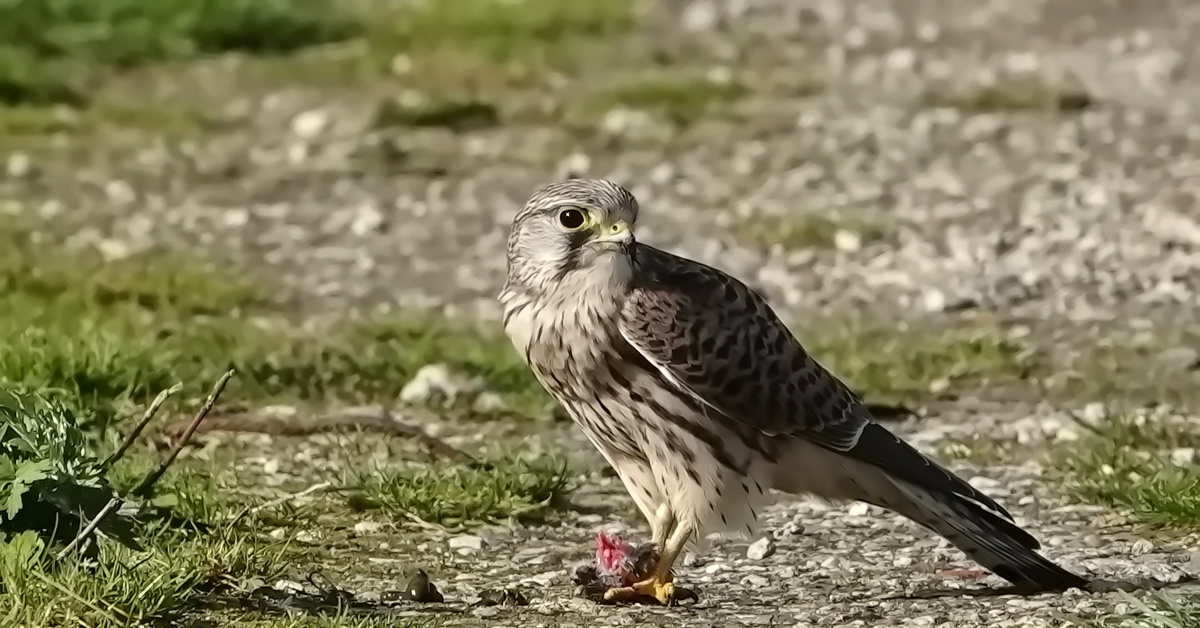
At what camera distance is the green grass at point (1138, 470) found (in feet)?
15.4

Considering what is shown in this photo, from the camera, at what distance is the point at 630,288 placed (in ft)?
13.9

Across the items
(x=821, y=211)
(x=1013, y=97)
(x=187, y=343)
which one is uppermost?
(x=1013, y=97)

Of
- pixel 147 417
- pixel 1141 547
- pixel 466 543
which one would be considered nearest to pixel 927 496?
pixel 1141 547

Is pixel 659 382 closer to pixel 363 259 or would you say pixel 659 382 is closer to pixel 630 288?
pixel 630 288

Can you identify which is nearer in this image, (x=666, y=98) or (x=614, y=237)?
(x=614, y=237)

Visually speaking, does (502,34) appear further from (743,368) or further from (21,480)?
(21,480)

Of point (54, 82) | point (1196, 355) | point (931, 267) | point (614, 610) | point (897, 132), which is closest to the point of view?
point (614, 610)

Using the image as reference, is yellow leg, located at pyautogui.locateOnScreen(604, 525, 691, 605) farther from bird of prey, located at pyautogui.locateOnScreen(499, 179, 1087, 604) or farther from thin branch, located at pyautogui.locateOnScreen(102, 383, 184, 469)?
thin branch, located at pyautogui.locateOnScreen(102, 383, 184, 469)

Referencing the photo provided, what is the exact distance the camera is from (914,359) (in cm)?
642

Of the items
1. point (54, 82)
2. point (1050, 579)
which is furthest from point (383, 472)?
point (54, 82)

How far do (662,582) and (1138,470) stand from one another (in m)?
1.59

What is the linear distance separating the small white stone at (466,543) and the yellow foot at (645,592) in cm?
53

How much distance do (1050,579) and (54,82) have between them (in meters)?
8.56

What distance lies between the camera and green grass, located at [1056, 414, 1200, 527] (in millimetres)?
4684
